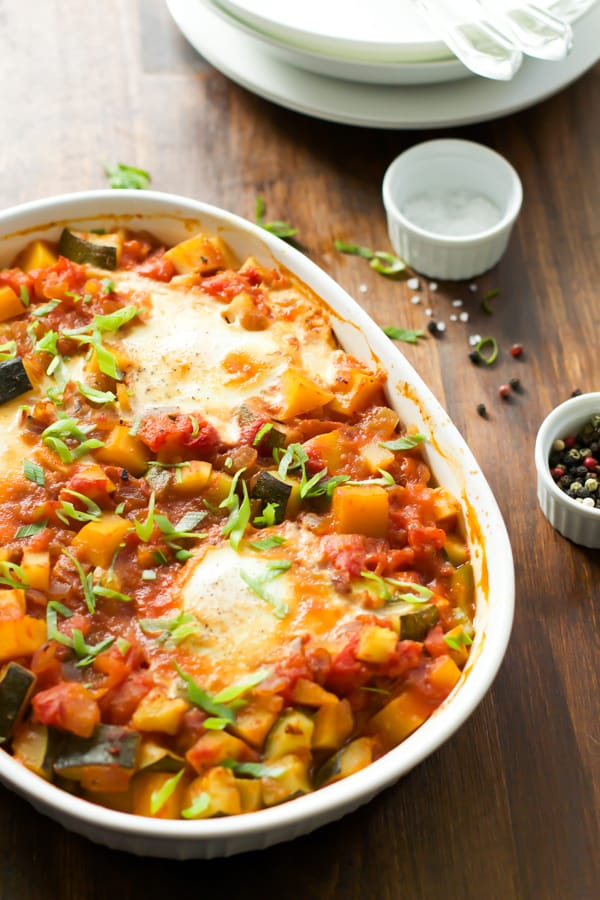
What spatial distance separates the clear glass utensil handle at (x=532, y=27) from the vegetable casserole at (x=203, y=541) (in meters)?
1.58

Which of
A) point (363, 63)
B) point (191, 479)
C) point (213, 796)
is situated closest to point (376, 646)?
point (213, 796)

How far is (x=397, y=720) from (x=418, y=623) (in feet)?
1.05

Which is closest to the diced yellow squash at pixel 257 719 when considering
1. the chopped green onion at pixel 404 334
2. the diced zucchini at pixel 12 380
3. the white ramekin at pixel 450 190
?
the diced zucchini at pixel 12 380

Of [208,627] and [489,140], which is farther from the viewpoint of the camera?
[489,140]

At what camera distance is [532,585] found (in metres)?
4.27

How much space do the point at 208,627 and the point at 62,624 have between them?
47cm

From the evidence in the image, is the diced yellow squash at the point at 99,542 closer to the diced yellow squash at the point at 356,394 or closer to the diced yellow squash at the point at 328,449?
the diced yellow squash at the point at 328,449

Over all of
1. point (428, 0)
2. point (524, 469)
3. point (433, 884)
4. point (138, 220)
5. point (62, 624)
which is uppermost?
point (428, 0)

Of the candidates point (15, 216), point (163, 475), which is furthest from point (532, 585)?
point (15, 216)

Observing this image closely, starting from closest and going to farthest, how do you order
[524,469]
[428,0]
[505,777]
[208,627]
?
[208,627] → [505,777] → [524,469] → [428,0]

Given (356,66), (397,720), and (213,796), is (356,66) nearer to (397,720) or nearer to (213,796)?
(397,720)

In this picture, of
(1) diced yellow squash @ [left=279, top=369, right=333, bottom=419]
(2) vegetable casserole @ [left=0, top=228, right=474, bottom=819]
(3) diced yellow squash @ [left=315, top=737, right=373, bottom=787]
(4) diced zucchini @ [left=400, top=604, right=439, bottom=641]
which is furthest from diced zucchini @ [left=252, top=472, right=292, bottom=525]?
(3) diced yellow squash @ [left=315, top=737, right=373, bottom=787]

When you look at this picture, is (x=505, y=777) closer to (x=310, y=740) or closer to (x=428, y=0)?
(x=310, y=740)

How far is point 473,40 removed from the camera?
5.01 m
